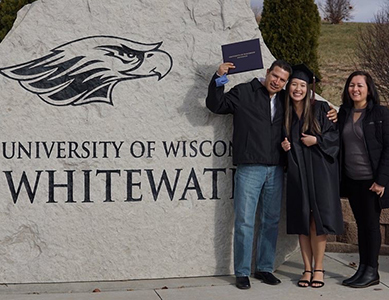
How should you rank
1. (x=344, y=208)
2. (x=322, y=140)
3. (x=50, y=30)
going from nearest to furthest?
(x=322, y=140), (x=50, y=30), (x=344, y=208)

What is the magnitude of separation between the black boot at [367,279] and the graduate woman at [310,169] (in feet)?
0.90

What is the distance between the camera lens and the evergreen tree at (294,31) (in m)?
8.95

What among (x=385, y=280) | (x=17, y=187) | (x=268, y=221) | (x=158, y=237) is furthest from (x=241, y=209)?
(x=17, y=187)

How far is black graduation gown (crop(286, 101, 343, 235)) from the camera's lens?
501 centimetres

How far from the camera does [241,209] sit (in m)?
5.20

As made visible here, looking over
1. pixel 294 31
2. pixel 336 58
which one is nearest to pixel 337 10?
pixel 336 58

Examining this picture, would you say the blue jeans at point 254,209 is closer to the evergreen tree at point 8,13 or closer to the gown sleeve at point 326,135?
the gown sleeve at point 326,135

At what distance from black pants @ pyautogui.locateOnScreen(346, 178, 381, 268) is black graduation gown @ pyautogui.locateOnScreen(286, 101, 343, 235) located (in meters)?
0.17

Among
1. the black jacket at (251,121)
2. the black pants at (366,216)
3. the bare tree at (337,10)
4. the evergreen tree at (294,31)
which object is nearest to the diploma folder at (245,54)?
the black jacket at (251,121)

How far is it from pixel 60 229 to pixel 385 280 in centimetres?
271

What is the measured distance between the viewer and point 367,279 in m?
5.14

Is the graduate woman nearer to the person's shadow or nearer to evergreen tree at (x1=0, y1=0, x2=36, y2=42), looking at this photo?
the person's shadow

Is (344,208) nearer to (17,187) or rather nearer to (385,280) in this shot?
(385,280)

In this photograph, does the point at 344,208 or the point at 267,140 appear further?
the point at 344,208
